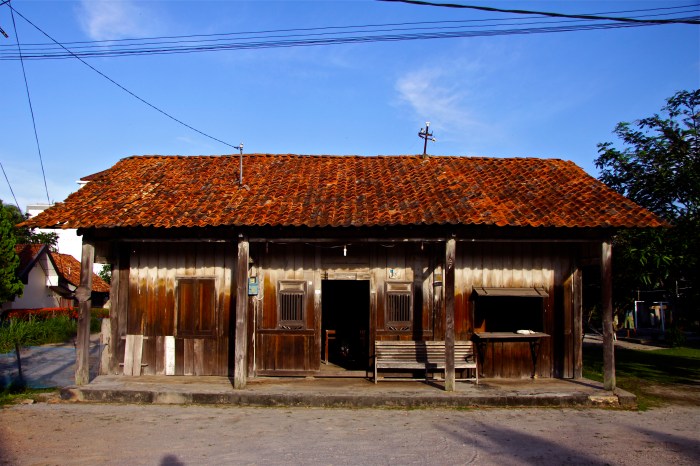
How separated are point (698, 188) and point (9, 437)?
12.8 m

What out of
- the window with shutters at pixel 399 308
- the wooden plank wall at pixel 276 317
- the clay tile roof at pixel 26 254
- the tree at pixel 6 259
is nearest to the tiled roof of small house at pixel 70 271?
the clay tile roof at pixel 26 254

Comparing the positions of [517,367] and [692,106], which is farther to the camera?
[692,106]

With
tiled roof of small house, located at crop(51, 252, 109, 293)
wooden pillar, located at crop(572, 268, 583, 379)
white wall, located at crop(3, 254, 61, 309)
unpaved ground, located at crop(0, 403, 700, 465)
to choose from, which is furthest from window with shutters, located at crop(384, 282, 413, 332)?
tiled roof of small house, located at crop(51, 252, 109, 293)

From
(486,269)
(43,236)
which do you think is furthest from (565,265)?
(43,236)

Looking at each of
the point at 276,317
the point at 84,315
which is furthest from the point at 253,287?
the point at 84,315

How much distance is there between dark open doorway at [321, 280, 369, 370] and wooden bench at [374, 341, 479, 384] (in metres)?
2.80

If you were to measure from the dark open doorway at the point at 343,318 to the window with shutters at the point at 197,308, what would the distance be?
332cm

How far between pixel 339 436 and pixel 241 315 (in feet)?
11.2

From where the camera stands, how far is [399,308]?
11328 millimetres

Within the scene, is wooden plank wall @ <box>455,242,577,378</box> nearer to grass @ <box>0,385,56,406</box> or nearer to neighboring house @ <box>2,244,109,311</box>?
grass @ <box>0,385,56,406</box>

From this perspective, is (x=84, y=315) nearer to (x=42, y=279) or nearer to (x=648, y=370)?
(x=648, y=370)

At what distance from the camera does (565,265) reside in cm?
1148

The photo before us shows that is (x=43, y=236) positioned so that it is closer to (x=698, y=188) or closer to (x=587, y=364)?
(x=587, y=364)

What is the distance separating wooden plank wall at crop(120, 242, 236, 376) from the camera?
448 inches
